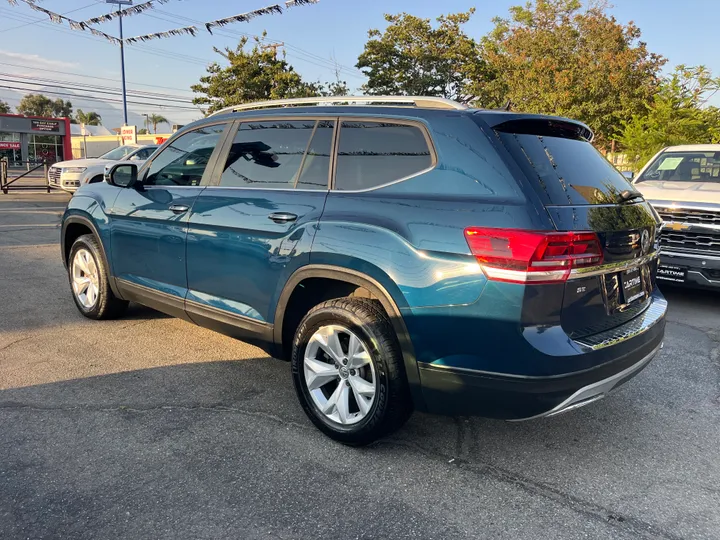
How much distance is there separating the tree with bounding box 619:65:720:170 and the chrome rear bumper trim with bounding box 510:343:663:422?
1177 cm

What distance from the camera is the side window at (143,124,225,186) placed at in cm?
406

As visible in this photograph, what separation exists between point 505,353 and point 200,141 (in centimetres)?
281

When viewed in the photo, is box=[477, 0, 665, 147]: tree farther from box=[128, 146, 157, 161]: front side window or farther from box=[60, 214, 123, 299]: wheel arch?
box=[60, 214, 123, 299]: wheel arch

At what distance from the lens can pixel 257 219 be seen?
11.2 feet

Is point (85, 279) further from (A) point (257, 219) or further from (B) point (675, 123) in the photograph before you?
(B) point (675, 123)

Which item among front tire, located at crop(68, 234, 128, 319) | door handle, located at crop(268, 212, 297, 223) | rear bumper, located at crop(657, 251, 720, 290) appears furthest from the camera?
rear bumper, located at crop(657, 251, 720, 290)

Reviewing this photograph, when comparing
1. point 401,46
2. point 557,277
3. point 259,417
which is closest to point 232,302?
point 259,417

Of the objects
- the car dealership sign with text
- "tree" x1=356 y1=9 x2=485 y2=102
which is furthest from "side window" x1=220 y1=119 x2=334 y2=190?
"tree" x1=356 y1=9 x2=485 y2=102

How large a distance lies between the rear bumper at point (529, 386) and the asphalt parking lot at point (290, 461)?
42 cm

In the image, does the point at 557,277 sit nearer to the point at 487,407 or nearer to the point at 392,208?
the point at 487,407

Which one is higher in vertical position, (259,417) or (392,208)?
(392,208)

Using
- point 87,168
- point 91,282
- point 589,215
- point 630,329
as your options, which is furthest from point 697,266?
point 87,168

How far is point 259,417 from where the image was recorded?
→ 134 inches

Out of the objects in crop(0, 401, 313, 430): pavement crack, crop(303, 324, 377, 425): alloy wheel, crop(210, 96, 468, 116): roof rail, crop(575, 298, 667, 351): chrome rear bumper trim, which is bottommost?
crop(0, 401, 313, 430): pavement crack
